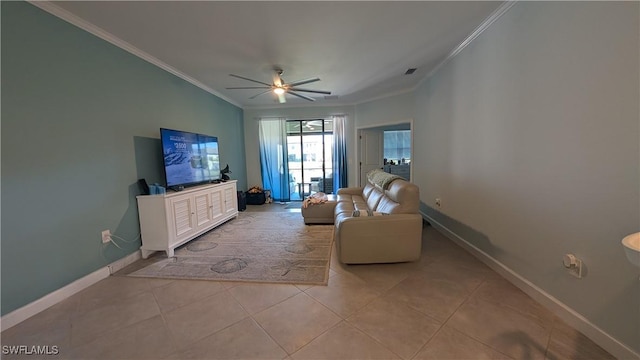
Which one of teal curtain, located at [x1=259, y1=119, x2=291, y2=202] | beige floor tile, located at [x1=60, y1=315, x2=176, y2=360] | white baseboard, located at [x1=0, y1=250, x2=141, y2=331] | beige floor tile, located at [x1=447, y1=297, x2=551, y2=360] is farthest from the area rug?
teal curtain, located at [x1=259, y1=119, x2=291, y2=202]

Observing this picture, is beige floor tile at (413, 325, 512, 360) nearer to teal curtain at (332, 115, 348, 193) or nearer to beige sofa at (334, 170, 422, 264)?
beige sofa at (334, 170, 422, 264)

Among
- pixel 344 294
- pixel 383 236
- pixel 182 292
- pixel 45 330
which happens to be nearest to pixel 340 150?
pixel 383 236

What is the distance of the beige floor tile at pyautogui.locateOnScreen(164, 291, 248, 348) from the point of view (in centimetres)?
156

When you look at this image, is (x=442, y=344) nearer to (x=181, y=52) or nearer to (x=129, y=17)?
(x=129, y=17)

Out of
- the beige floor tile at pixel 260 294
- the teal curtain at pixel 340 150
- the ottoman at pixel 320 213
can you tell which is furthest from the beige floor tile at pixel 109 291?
the teal curtain at pixel 340 150

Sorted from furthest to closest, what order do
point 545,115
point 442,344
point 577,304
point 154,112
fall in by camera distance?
point 154,112
point 545,115
point 577,304
point 442,344

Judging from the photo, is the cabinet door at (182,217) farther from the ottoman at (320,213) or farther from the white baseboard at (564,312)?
the white baseboard at (564,312)

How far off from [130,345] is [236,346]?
71 cm

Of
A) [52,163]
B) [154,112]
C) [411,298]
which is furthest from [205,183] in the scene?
[411,298]

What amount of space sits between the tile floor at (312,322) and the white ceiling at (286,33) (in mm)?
2572

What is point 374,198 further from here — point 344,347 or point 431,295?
point 344,347

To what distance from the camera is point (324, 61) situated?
3234mm

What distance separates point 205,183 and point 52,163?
1912 millimetres

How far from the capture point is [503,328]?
153cm
